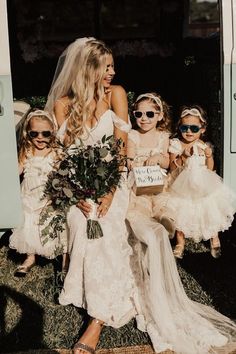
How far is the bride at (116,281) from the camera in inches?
132

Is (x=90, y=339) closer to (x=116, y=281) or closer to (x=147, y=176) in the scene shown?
(x=116, y=281)

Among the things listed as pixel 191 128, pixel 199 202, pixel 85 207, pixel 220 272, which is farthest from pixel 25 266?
pixel 191 128

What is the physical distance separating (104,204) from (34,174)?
65cm

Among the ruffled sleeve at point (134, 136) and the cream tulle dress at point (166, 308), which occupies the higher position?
the ruffled sleeve at point (134, 136)

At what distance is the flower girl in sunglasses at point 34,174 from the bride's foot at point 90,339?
0.71 meters

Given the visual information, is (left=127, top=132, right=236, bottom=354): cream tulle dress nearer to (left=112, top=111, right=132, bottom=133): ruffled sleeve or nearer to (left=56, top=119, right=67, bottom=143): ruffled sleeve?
(left=112, top=111, right=132, bottom=133): ruffled sleeve

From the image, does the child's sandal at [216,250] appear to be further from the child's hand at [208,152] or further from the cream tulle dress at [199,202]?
the child's hand at [208,152]

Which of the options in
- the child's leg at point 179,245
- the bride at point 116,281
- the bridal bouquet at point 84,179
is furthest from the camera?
the child's leg at point 179,245

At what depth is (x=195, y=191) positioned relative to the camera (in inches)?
158

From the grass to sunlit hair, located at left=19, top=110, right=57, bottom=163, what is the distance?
951 mm

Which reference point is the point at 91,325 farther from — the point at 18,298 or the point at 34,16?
the point at 34,16

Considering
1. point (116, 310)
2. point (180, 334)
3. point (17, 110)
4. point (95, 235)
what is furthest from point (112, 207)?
point (17, 110)

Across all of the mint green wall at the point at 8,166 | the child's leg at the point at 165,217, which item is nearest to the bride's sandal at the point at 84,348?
the mint green wall at the point at 8,166

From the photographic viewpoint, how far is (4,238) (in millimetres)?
4875
